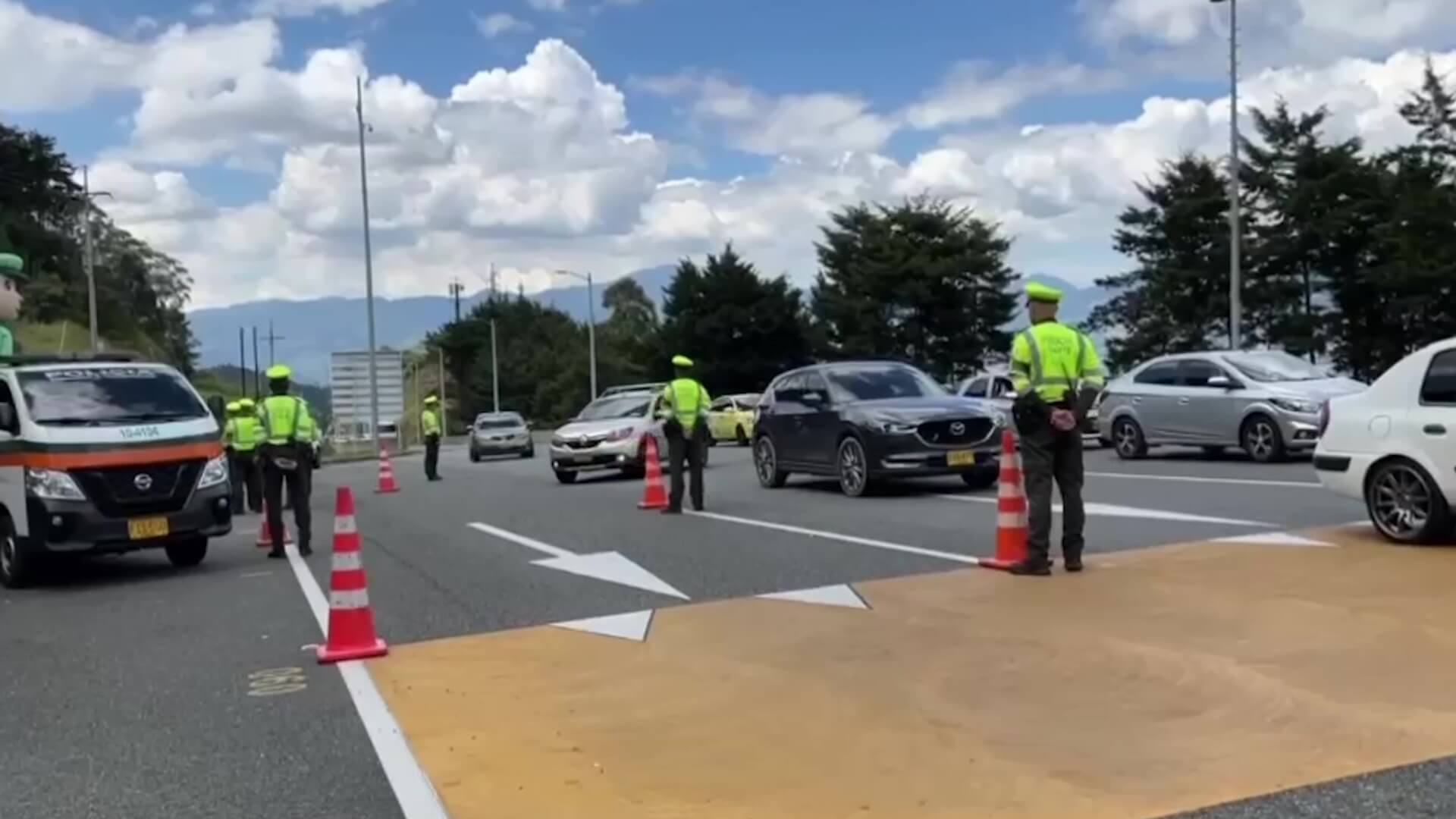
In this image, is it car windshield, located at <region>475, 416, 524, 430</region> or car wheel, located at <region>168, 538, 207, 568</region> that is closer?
car wheel, located at <region>168, 538, 207, 568</region>

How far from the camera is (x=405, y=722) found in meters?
6.60

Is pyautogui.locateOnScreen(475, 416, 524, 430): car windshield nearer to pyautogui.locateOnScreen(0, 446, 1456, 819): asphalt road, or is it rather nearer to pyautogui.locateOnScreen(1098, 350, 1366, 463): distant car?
pyautogui.locateOnScreen(0, 446, 1456, 819): asphalt road

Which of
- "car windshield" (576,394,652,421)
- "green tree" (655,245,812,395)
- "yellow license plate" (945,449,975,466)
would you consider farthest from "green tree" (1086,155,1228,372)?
"yellow license plate" (945,449,975,466)

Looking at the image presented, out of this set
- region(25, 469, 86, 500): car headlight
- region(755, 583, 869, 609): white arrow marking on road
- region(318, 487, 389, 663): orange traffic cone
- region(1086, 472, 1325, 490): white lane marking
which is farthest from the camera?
region(1086, 472, 1325, 490): white lane marking

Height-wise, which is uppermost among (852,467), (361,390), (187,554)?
(361,390)

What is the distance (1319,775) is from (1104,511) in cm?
847

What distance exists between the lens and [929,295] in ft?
196

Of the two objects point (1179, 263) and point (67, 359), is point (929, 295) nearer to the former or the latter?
point (1179, 263)

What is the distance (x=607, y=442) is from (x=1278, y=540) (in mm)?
14439

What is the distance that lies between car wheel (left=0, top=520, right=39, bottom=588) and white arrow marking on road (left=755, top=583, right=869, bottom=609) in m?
6.62

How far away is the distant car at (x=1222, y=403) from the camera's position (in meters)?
18.9

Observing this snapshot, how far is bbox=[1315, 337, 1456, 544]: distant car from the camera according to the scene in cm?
1013

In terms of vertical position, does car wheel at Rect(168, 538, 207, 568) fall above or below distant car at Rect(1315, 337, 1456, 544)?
below

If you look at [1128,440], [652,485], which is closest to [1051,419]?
[652,485]
